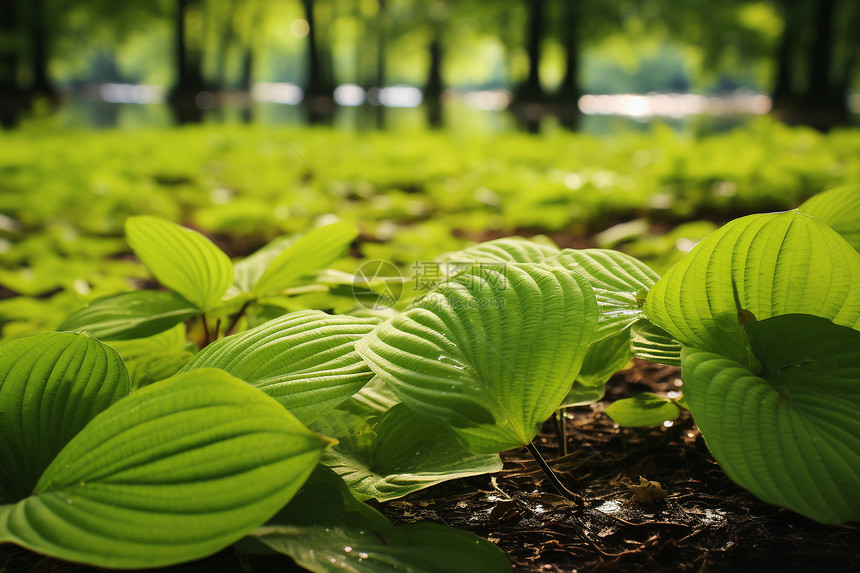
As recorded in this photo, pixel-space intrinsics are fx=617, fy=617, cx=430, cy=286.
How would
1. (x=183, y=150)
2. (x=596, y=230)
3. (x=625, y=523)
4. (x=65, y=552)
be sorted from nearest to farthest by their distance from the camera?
(x=65, y=552), (x=625, y=523), (x=596, y=230), (x=183, y=150)

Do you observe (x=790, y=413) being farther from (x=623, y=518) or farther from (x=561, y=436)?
(x=561, y=436)

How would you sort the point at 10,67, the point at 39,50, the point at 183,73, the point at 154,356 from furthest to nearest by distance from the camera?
the point at 183,73 < the point at 39,50 < the point at 10,67 < the point at 154,356

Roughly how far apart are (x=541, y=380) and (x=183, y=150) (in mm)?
5150

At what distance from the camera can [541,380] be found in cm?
72

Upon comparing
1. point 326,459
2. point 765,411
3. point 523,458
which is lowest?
point 523,458

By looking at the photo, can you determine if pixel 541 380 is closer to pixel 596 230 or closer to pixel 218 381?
pixel 218 381

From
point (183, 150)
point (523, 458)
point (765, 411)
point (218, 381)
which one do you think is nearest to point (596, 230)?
point (523, 458)

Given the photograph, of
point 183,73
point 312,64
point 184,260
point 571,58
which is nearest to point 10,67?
point 183,73

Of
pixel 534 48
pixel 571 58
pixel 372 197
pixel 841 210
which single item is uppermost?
pixel 534 48

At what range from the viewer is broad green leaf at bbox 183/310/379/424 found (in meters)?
0.71

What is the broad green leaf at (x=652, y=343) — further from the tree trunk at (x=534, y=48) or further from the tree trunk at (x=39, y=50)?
the tree trunk at (x=534, y=48)

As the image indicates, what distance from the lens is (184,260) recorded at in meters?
1.10

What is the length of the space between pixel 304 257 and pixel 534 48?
17.8 meters

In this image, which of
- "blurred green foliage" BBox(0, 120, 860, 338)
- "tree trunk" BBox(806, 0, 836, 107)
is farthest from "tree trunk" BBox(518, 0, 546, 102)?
"blurred green foliage" BBox(0, 120, 860, 338)
